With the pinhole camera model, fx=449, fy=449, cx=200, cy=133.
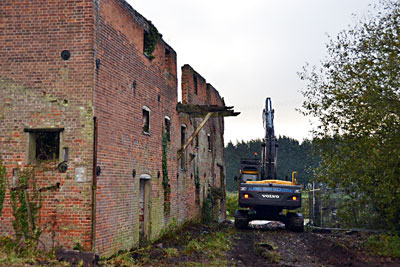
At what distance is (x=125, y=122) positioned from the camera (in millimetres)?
13023

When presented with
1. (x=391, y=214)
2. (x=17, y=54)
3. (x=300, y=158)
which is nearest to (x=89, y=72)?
(x=17, y=54)

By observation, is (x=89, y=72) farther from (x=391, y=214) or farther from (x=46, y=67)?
(x=391, y=214)

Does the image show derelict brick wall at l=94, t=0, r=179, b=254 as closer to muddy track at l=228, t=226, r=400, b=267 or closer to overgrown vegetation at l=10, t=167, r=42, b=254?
overgrown vegetation at l=10, t=167, r=42, b=254

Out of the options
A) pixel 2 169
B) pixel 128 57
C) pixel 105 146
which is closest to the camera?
pixel 2 169

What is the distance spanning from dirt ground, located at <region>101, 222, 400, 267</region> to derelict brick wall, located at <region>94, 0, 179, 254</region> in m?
0.89

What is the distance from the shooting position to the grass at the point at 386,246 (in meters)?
13.5

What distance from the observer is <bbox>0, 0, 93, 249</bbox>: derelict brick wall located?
10648 millimetres

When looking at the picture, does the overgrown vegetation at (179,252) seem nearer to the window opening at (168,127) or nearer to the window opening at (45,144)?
the window opening at (45,144)

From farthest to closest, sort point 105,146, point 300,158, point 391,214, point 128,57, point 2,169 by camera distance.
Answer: point 300,158
point 128,57
point 391,214
point 105,146
point 2,169

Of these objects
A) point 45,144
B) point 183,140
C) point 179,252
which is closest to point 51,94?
point 45,144

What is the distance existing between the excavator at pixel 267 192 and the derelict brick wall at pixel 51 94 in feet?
34.2

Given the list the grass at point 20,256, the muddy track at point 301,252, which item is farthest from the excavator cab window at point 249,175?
the grass at point 20,256

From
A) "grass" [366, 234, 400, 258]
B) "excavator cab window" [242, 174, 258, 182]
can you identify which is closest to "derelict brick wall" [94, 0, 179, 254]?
"grass" [366, 234, 400, 258]

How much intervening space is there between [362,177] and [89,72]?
305 inches
